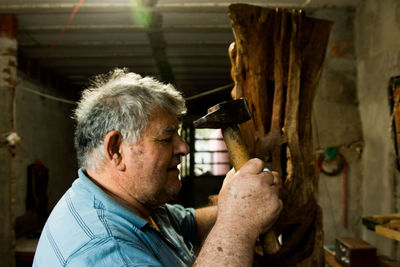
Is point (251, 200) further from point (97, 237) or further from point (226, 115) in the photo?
point (97, 237)

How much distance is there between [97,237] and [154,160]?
0.37 meters

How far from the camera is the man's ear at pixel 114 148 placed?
120cm

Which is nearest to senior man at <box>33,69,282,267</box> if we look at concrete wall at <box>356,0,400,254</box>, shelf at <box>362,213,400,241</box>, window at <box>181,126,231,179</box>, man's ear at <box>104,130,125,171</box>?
man's ear at <box>104,130,125,171</box>

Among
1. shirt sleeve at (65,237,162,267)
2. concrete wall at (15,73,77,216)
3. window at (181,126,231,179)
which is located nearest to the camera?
shirt sleeve at (65,237,162,267)

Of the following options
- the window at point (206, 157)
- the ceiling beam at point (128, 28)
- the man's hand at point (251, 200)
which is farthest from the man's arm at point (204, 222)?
the window at point (206, 157)

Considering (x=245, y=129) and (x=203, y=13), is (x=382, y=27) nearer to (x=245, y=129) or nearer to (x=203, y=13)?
(x=203, y=13)

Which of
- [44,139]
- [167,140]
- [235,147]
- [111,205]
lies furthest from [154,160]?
[44,139]

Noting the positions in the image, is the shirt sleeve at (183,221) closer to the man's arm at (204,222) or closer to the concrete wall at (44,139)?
the man's arm at (204,222)

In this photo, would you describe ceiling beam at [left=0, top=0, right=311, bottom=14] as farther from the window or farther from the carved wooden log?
the window

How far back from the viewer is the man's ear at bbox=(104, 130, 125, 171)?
1195mm

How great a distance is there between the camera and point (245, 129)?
170 cm

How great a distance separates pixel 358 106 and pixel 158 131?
10.7 ft

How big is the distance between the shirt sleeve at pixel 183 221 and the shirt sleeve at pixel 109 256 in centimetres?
74

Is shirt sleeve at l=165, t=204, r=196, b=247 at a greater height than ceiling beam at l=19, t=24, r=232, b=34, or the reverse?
ceiling beam at l=19, t=24, r=232, b=34
